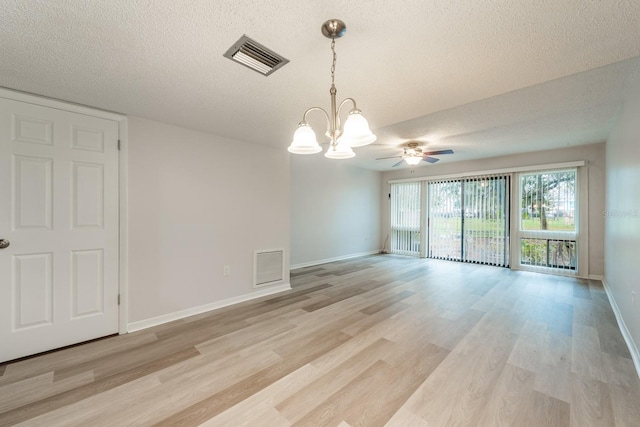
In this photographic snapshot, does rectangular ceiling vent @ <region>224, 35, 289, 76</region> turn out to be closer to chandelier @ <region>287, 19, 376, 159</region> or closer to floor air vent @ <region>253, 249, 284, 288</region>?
chandelier @ <region>287, 19, 376, 159</region>

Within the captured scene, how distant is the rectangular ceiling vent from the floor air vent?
8.55 feet

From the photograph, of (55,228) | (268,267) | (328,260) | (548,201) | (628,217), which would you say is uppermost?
(548,201)

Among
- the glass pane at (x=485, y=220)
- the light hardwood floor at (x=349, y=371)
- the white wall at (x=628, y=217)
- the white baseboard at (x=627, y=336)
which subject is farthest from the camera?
the glass pane at (x=485, y=220)

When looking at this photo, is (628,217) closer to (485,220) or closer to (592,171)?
(592,171)

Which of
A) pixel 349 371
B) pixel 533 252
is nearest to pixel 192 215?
pixel 349 371

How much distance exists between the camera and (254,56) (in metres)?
1.72

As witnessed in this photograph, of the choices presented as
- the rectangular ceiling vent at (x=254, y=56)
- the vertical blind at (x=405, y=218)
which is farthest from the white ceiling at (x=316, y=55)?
the vertical blind at (x=405, y=218)

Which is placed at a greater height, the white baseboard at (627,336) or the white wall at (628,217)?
the white wall at (628,217)

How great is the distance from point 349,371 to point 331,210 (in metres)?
4.56

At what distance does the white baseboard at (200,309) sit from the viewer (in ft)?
9.16

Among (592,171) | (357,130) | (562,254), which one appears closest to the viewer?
(357,130)

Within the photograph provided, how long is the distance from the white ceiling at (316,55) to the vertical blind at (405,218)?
4.15m

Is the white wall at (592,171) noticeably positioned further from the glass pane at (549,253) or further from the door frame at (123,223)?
the door frame at (123,223)

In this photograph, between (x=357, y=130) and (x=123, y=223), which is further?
(x=123, y=223)
